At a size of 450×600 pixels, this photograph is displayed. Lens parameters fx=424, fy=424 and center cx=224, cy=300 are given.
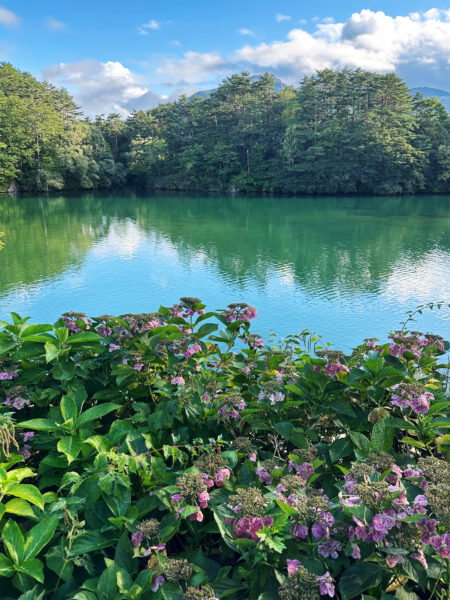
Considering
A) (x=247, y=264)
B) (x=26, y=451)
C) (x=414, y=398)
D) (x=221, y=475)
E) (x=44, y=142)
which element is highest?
(x=44, y=142)

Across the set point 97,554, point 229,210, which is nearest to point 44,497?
point 97,554

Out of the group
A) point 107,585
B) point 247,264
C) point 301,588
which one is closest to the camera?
point 301,588

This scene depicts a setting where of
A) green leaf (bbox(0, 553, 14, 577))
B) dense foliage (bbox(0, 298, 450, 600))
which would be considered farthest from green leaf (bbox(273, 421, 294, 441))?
green leaf (bbox(0, 553, 14, 577))

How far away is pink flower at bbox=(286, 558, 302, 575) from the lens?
34.1 inches

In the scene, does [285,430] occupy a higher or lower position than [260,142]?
lower

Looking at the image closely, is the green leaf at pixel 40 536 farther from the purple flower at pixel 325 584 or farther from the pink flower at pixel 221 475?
the purple flower at pixel 325 584

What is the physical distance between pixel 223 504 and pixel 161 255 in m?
13.5

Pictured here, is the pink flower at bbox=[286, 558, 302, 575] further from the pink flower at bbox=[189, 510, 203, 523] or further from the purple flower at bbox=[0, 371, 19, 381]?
the purple flower at bbox=[0, 371, 19, 381]

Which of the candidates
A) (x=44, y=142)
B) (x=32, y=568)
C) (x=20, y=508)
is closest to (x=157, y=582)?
(x=32, y=568)

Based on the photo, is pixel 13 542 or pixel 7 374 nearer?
pixel 13 542

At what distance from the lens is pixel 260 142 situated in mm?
35969

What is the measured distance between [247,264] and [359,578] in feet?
39.2

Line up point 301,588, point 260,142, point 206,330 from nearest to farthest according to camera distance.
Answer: point 301,588 < point 206,330 < point 260,142

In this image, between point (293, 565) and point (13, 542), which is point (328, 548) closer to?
point (293, 565)
